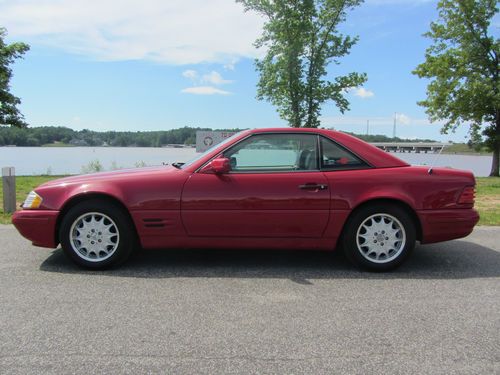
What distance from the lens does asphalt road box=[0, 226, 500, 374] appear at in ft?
8.62

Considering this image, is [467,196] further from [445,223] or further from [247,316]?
[247,316]

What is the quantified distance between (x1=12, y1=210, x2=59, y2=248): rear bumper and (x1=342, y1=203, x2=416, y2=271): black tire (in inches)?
119

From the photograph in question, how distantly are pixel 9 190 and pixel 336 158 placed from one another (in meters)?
6.29

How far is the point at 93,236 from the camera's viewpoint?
14.7 ft

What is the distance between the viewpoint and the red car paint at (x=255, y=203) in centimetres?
438

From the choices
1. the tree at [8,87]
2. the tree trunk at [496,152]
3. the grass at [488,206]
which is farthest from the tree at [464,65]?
the tree at [8,87]

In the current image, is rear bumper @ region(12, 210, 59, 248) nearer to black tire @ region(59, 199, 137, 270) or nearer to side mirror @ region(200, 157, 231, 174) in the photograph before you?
black tire @ region(59, 199, 137, 270)

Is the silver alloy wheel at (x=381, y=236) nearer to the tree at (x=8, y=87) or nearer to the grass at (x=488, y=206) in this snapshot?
the grass at (x=488, y=206)

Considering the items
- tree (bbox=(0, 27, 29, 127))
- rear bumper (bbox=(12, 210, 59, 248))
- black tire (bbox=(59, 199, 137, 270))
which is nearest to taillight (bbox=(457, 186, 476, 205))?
black tire (bbox=(59, 199, 137, 270))

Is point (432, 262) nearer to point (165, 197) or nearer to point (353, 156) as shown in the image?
point (353, 156)

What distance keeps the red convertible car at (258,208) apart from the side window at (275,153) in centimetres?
2

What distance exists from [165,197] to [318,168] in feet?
5.29

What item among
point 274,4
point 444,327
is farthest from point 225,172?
point 274,4

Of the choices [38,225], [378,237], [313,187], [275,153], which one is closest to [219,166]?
[275,153]
